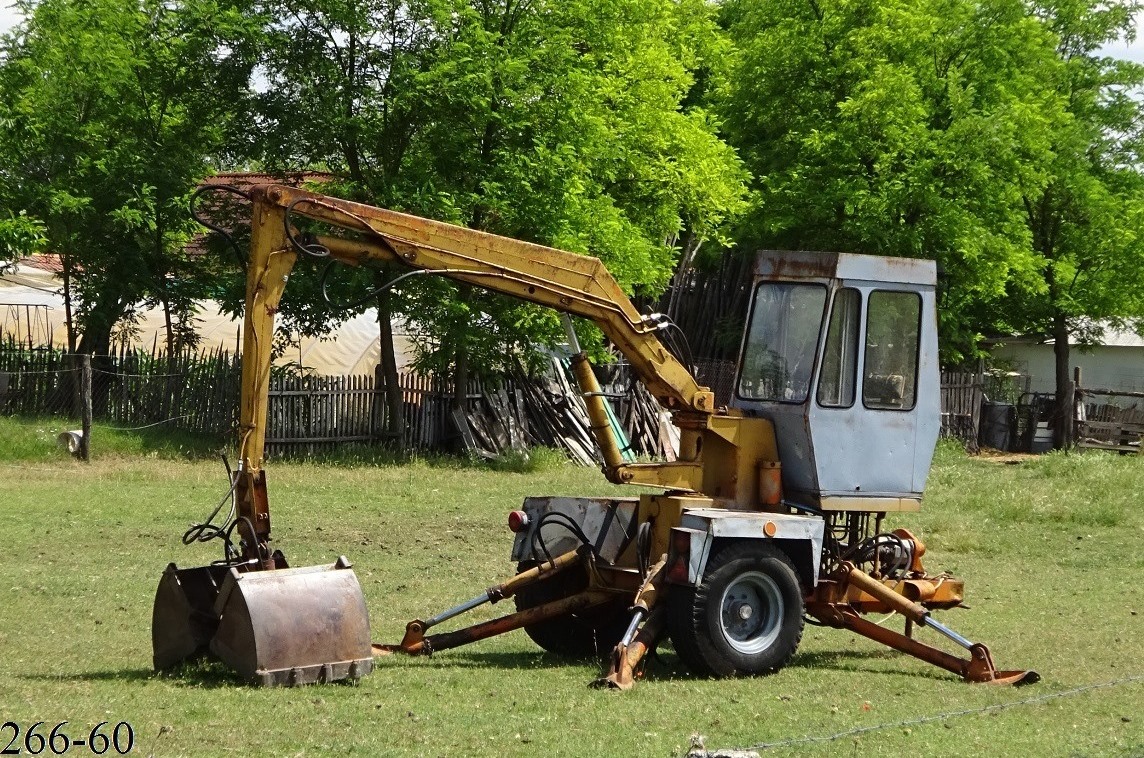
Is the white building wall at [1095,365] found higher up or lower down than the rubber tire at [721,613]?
higher up

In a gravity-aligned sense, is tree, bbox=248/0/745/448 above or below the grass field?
above

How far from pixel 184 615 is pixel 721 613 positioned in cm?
364

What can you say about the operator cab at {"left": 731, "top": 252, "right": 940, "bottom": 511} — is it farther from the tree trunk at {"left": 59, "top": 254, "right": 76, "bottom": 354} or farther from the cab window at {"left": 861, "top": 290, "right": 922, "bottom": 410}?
the tree trunk at {"left": 59, "top": 254, "right": 76, "bottom": 354}

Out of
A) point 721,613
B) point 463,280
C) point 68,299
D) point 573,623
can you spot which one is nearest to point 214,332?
point 68,299

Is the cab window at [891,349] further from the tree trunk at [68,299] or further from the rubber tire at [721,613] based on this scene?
the tree trunk at [68,299]

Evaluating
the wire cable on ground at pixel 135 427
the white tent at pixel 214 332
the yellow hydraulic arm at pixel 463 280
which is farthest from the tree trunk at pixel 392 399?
the yellow hydraulic arm at pixel 463 280

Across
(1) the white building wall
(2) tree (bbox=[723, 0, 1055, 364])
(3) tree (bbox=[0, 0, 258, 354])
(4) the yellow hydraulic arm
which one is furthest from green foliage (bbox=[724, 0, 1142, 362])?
(4) the yellow hydraulic arm

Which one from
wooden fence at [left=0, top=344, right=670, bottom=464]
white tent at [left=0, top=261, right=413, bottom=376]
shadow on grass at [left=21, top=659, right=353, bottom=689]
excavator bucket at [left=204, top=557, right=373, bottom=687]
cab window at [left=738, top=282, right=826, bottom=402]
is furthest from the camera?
white tent at [left=0, top=261, right=413, bottom=376]

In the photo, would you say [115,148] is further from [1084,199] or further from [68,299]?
[1084,199]

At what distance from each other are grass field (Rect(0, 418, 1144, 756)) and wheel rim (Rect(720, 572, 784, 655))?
312 mm

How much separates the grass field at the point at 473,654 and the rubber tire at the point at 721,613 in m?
0.17

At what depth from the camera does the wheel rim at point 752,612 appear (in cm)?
1037

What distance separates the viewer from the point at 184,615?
941 cm

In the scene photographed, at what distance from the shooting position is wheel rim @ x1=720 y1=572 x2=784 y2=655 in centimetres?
1037
